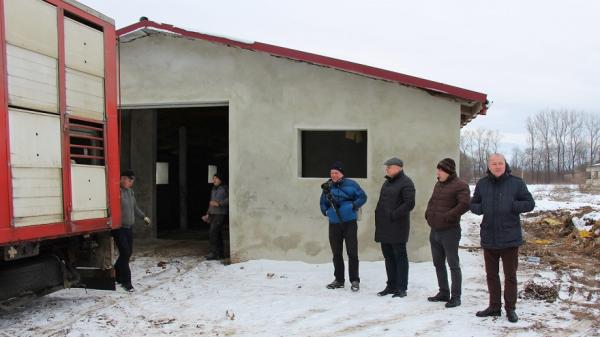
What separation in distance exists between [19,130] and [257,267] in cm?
441

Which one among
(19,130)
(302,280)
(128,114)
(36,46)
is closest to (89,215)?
(19,130)

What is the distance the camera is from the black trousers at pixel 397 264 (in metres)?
6.08

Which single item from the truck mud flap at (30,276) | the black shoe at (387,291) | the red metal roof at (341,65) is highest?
the red metal roof at (341,65)

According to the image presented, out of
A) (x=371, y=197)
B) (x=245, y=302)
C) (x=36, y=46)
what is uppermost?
(x=36, y=46)

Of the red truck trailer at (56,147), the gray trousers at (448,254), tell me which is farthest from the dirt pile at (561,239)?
the red truck trailer at (56,147)

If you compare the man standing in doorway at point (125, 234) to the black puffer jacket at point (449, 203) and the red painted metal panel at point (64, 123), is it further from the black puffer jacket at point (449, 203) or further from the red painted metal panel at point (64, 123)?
the black puffer jacket at point (449, 203)

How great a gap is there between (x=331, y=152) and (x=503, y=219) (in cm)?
417

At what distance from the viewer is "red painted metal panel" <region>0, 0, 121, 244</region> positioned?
4.43 m

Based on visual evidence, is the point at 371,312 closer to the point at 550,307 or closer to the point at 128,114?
the point at 550,307

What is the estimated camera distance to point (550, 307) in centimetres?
568

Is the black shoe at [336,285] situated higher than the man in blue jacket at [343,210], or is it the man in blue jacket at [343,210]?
the man in blue jacket at [343,210]

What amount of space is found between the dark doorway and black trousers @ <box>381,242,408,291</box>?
278 inches

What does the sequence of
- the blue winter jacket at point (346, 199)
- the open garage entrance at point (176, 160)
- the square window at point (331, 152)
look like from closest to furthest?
the blue winter jacket at point (346, 199), the square window at point (331, 152), the open garage entrance at point (176, 160)

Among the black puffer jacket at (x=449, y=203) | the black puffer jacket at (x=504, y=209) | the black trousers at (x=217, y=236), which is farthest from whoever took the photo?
the black trousers at (x=217, y=236)
